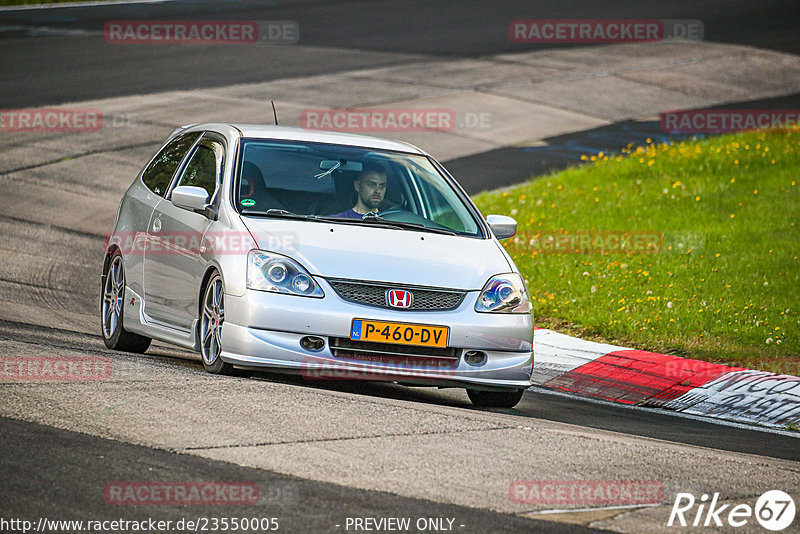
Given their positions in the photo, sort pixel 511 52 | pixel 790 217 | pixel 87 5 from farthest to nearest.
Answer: pixel 87 5 → pixel 511 52 → pixel 790 217

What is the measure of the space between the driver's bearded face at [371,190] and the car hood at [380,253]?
1.45 feet


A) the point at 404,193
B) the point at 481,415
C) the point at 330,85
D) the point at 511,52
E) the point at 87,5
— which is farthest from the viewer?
the point at 87,5

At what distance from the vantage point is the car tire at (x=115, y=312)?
31.7ft

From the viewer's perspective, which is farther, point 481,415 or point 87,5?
point 87,5

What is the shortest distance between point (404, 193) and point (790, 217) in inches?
301

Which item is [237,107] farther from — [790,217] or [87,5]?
[87,5]

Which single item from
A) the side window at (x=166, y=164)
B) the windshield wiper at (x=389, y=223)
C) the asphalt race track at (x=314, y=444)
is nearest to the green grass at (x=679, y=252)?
the asphalt race track at (x=314, y=444)

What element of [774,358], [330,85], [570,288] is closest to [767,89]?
[330,85]

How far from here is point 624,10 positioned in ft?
121

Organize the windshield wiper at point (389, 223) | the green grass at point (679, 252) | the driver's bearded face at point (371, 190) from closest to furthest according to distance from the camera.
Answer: the windshield wiper at point (389, 223) < the driver's bearded face at point (371, 190) < the green grass at point (679, 252)

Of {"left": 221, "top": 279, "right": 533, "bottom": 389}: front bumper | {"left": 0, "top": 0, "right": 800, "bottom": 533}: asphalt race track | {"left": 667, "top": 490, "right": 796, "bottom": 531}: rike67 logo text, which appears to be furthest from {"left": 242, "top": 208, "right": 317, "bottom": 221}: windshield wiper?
{"left": 667, "top": 490, "right": 796, "bottom": 531}: rike67 logo text

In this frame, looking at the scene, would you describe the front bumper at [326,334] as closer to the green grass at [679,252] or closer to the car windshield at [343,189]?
the car windshield at [343,189]

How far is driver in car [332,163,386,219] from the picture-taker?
346 inches

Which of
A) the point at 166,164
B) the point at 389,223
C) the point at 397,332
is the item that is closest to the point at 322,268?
the point at 397,332
